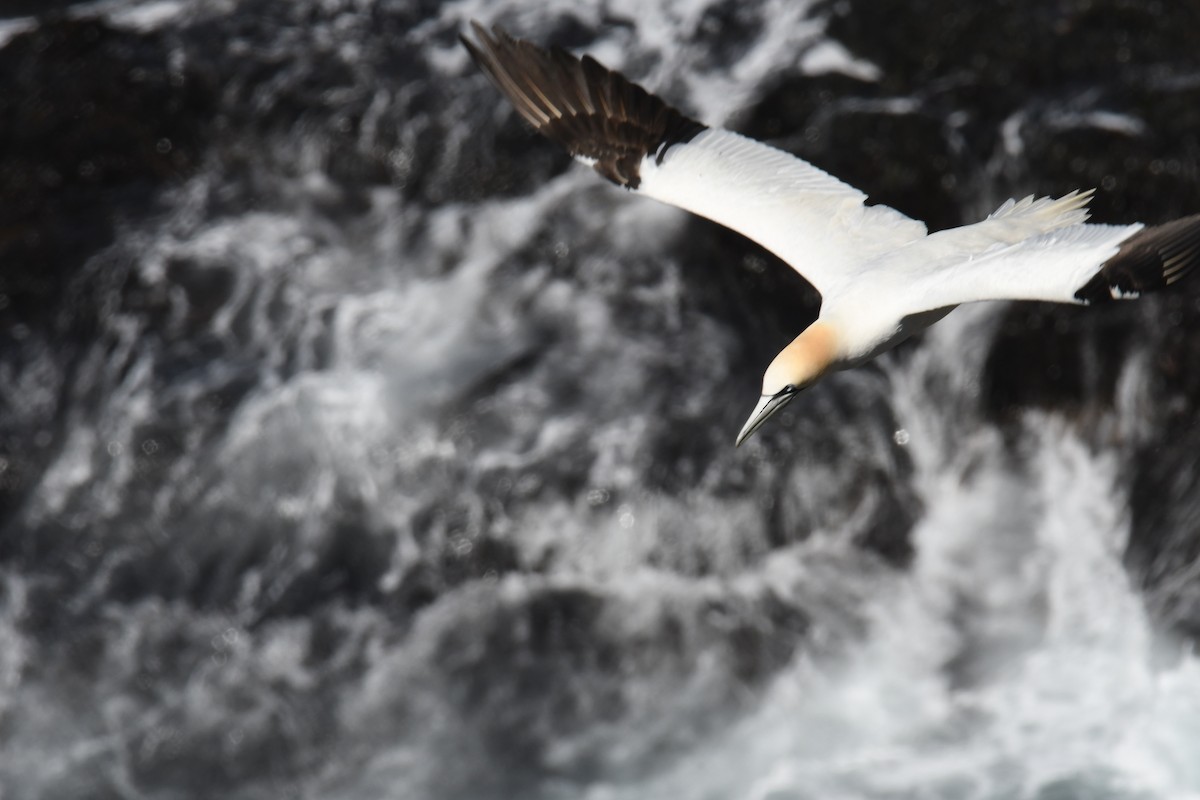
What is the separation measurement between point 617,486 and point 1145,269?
3.26 m

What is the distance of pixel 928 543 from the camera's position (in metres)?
7.30

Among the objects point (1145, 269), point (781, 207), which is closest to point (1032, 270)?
point (1145, 269)

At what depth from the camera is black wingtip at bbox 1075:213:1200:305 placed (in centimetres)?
420

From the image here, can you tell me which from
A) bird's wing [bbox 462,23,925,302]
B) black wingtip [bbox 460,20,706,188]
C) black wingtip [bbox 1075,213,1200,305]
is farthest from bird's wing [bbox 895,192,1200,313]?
black wingtip [bbox 460,20,706,188]

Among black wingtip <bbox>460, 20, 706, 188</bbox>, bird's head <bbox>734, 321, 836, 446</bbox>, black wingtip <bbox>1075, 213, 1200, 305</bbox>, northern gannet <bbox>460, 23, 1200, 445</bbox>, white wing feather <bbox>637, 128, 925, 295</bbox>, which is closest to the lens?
black wingtip <bbox>1075, 213, 1200, 305</bbox>

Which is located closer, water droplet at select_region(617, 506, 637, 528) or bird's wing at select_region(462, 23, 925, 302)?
bird's wing at select_region(462, 23, 925, 302)

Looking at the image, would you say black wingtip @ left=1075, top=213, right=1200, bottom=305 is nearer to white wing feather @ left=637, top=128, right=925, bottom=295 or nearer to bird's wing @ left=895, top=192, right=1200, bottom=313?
bird's wing @ left=895, top=192, right=1200, bottom=313

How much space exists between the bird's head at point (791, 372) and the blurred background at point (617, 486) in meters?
2.37

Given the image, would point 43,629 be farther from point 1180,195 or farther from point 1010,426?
point 1180,195

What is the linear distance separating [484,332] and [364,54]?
7.12 ft

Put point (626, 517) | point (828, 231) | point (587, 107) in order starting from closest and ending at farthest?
point (828, 231), point (587, 107), point (626, 517)

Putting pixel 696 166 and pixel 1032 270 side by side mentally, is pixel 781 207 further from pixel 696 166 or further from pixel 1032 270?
pixel 1032 270

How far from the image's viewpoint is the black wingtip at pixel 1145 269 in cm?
420

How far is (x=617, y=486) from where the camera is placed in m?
7.02
